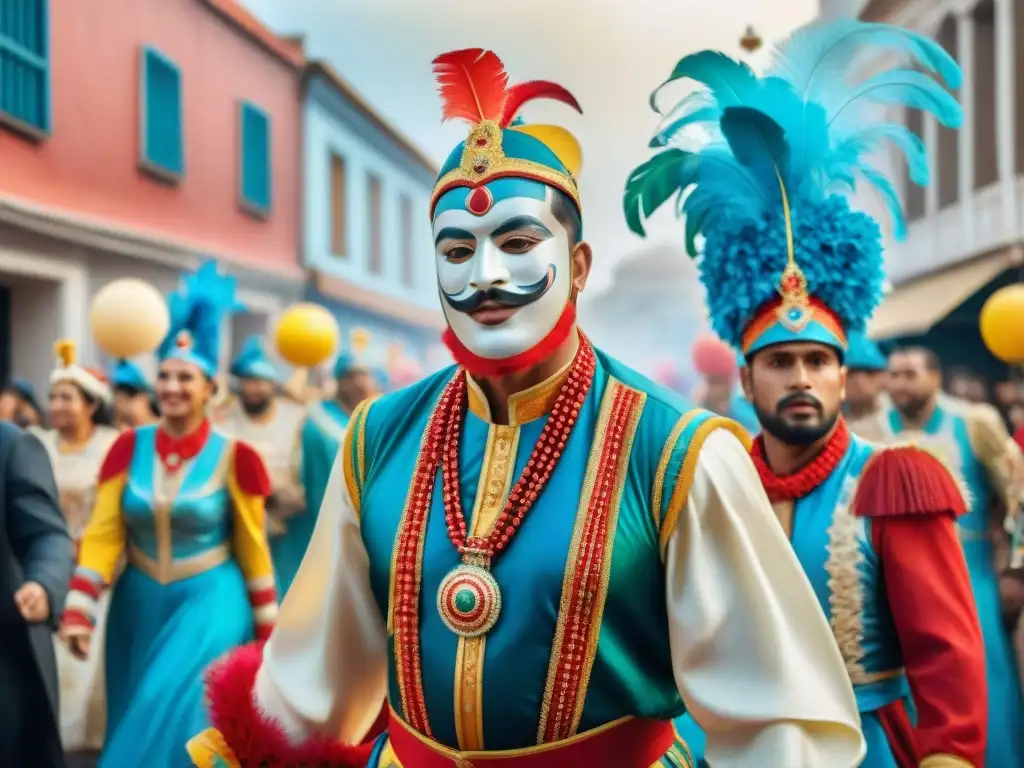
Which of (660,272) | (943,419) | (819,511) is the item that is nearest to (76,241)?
(943,419)

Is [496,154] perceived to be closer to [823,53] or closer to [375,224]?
[823,53]

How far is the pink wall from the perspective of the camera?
9531mm

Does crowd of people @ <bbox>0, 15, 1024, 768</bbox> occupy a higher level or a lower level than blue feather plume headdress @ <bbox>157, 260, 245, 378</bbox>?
lower

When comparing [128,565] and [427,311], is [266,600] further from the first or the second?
[427,311]

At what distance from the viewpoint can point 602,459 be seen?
93.1 inches

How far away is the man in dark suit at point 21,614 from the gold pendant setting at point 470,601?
7.92ft

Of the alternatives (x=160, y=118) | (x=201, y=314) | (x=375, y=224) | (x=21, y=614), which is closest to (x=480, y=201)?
(x=21, y=614)

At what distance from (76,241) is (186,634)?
214 inches

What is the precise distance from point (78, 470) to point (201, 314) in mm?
2078

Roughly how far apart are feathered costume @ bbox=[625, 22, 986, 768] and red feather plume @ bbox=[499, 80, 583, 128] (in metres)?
0.44

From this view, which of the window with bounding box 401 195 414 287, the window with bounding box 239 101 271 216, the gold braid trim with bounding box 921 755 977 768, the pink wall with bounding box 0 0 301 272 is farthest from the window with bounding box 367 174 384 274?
the gold braid trim with bounding box 921 755 977 768

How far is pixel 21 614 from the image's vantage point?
4250 mm

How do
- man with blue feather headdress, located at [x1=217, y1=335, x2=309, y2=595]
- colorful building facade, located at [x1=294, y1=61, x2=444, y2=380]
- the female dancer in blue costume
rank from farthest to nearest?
colorful building facade, located at [x1=294, y1=61, x2=444, y2=380]
man with blue feather headdress, located at [x1=217, y1=335, x2=309, y2=595]
the female dancer in blue costume

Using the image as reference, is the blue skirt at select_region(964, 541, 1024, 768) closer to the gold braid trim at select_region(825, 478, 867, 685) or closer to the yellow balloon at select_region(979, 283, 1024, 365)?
the yellow balloon at select_region(979, 283, 1024, 365)
